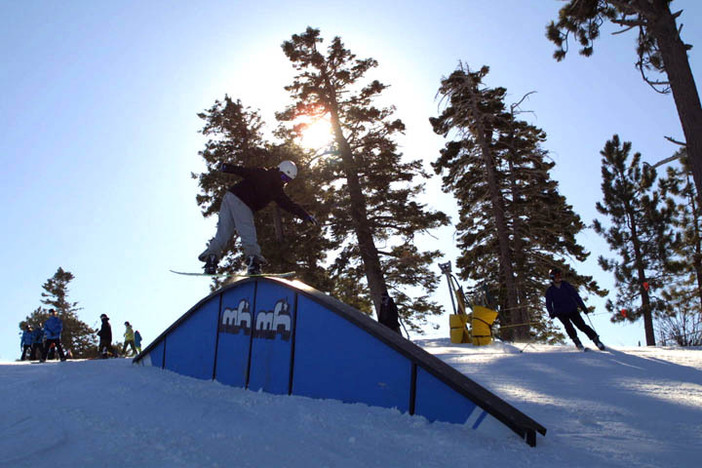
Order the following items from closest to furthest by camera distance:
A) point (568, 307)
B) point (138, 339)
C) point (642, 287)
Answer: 1. point (568, 307)
2. point (138, 339)
3. point (642, 287)

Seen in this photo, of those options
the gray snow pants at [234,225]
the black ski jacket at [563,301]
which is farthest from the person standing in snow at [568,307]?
the gray snow pants at [234,225]

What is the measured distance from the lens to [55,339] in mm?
13531

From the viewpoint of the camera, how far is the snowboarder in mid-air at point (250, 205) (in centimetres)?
706

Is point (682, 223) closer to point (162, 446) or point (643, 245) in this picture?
point (643, 245)

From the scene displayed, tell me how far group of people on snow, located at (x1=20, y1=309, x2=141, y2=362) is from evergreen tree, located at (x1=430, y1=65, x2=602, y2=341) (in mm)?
14321

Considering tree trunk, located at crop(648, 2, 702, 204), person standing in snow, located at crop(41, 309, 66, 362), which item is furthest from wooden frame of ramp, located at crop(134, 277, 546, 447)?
tree trunk, located at crop(648, 2, 702, 204)

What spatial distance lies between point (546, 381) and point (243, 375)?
12.2 feet

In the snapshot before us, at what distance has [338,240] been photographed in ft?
66.2

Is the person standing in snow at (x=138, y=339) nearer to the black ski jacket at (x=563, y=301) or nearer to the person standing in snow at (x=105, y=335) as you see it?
the person standing in snow at (x=105, y=335)

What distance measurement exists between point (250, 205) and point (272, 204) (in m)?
15.5

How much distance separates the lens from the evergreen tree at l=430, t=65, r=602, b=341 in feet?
60.3

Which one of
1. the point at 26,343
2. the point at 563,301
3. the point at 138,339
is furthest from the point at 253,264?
the point at 26,343

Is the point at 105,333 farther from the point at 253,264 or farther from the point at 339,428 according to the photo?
the point at 339,428

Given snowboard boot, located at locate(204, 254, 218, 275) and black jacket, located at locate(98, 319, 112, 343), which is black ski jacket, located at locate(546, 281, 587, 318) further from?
black jacket, located at locate(98, 319, 112, 343)
